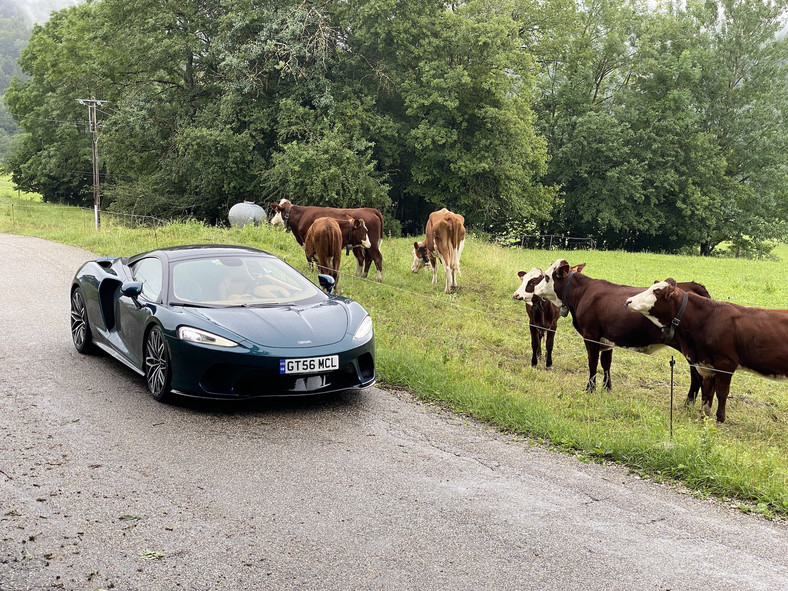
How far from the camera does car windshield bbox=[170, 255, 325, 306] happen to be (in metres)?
7.59

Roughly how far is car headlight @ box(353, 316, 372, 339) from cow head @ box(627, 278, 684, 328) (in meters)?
3.06

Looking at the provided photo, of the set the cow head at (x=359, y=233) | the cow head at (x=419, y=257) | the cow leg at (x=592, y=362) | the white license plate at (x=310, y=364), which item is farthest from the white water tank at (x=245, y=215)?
the white license plate at (x=310, y=364)

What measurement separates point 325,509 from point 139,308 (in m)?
3.76

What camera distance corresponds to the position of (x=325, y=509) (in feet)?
15.8

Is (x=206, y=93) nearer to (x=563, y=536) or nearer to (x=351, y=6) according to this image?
(x=351, y=6)

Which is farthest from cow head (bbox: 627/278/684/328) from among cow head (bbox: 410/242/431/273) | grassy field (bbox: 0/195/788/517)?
cow head (bbox: 410/242/431/273)

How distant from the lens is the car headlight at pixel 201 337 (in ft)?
21.9

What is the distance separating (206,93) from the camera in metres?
39.2

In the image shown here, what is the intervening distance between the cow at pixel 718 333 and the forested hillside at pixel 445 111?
998 inches

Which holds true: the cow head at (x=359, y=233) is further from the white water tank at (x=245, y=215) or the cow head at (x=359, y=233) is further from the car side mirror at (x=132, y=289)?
the white water tank at (x=245, y=215)

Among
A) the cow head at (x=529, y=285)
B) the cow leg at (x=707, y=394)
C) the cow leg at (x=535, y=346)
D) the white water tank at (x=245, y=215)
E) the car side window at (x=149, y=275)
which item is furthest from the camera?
the white water tank at (x=245, y=215)

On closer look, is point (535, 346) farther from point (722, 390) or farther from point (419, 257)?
point (419, 257)

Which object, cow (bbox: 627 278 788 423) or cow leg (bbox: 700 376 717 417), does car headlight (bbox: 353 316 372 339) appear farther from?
cow leg (bbox: 700 376 717 417)

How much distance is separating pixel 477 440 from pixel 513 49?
35022 mm
